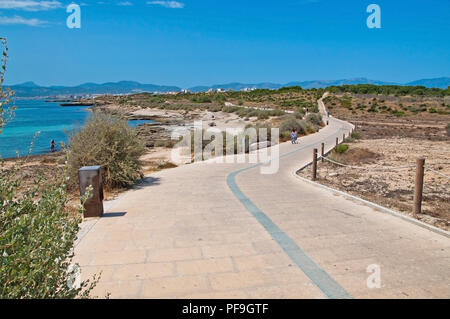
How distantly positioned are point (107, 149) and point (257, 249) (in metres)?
6.06

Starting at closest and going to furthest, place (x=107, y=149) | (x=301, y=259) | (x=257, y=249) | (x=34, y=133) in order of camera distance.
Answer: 1. (x=301, y=259)
2. (x=257, y=249)
3. (x=107, y=149)
4. (x=34, y=133)

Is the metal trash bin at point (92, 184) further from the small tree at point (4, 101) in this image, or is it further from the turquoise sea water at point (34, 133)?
the small tree at point (4, 101)

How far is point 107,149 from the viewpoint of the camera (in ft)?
32.6

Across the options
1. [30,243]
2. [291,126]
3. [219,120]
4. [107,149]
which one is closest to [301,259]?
[30,243]

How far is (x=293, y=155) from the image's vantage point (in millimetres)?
17000

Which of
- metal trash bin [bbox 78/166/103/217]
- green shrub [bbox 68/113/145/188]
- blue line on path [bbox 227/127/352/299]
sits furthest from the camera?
green shrub [bbox 68/113/145/188]

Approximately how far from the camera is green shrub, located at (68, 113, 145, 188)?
978 cm

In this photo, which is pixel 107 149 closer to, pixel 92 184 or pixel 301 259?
pixel 92 184

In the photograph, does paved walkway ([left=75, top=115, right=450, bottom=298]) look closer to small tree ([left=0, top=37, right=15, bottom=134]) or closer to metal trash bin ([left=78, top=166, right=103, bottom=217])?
metal trash bin ([left=78, top=166, right=103, bottom=217])

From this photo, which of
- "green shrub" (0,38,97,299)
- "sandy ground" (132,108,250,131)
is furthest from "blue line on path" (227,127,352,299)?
"sandy ground" (132,108,250,131)

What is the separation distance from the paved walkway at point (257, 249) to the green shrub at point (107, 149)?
135 centimetres

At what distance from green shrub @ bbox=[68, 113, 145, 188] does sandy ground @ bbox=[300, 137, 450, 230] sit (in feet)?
18.4
